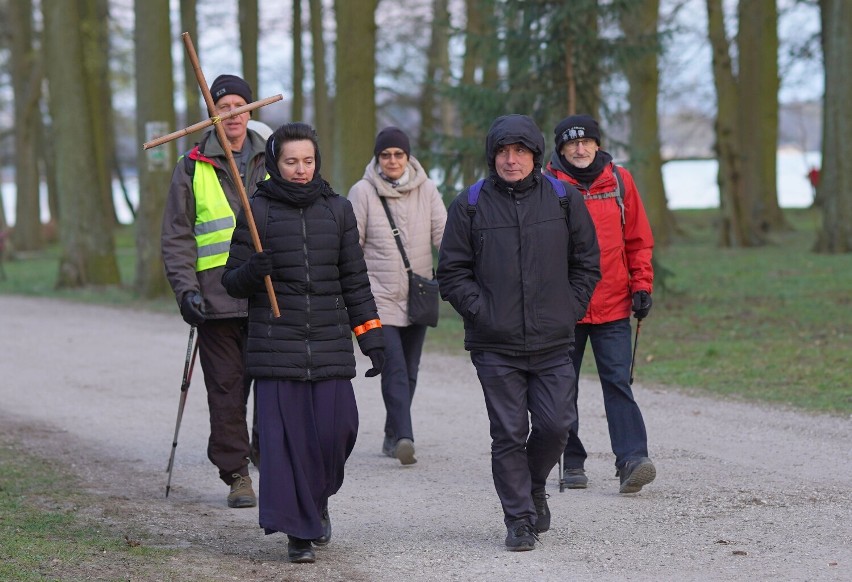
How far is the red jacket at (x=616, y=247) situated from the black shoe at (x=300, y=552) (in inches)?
84.3

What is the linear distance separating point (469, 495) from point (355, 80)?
10002mm

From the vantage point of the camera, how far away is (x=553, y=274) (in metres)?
6.18

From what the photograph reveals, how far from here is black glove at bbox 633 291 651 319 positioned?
279 inches

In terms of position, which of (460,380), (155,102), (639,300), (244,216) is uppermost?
(155,102)

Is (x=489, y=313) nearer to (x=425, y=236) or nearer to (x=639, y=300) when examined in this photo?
(x=639, y=300)

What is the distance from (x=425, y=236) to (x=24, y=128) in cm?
2827

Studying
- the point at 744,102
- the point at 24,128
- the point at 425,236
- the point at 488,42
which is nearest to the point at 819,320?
the point at 488,42

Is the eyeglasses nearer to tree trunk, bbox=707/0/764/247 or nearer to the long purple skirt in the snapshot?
the long purple skirt

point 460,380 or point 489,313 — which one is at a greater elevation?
point 489,313

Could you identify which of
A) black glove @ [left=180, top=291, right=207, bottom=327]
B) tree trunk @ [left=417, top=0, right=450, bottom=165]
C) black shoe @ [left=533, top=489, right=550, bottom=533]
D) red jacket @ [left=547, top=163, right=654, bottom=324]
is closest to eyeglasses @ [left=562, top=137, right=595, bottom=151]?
red jacket @ [left=547, top=163, right=654, bottom=324]

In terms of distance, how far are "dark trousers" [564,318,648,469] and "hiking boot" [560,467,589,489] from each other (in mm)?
265

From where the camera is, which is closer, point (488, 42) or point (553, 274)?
point (553, 274)

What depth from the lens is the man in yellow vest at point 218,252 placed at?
726 centimetres

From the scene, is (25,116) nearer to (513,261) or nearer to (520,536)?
(513,261)
